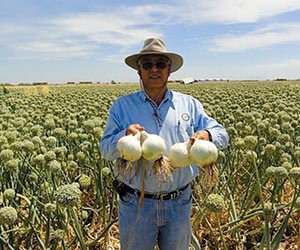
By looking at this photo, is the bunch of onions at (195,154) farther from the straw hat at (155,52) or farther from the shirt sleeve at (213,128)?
the straw hat at (155,52)

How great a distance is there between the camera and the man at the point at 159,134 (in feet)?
10.3

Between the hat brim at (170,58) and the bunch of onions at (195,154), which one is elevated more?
the hat brim at (170,58)

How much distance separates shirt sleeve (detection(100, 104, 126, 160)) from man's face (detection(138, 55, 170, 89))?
1.01ft

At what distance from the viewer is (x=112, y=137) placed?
9.87 feet

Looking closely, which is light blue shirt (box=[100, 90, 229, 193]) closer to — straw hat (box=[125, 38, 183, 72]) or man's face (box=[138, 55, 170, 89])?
man's face (box=[138, 55, 170, 89])

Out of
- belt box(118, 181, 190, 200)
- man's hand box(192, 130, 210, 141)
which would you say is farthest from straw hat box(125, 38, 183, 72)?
belt box(118, 181, 190, 200)

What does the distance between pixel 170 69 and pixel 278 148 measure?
2115 mm

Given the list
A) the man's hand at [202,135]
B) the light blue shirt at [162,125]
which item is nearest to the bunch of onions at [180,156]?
the man's hand at [202,135]

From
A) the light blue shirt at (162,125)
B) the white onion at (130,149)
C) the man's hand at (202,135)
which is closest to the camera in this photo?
the white onion at (130,149)

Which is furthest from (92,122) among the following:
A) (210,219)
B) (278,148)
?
(278,148)

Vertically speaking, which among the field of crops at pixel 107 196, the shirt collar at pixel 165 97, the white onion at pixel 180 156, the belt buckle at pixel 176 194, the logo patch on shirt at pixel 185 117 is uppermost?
the shirt collar at pixel 165 97

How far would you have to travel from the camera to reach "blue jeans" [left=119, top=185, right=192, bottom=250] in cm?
315

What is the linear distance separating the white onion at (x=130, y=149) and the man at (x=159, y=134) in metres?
0.46

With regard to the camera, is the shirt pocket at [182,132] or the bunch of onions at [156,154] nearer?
the bunch of onions at [156,154]
